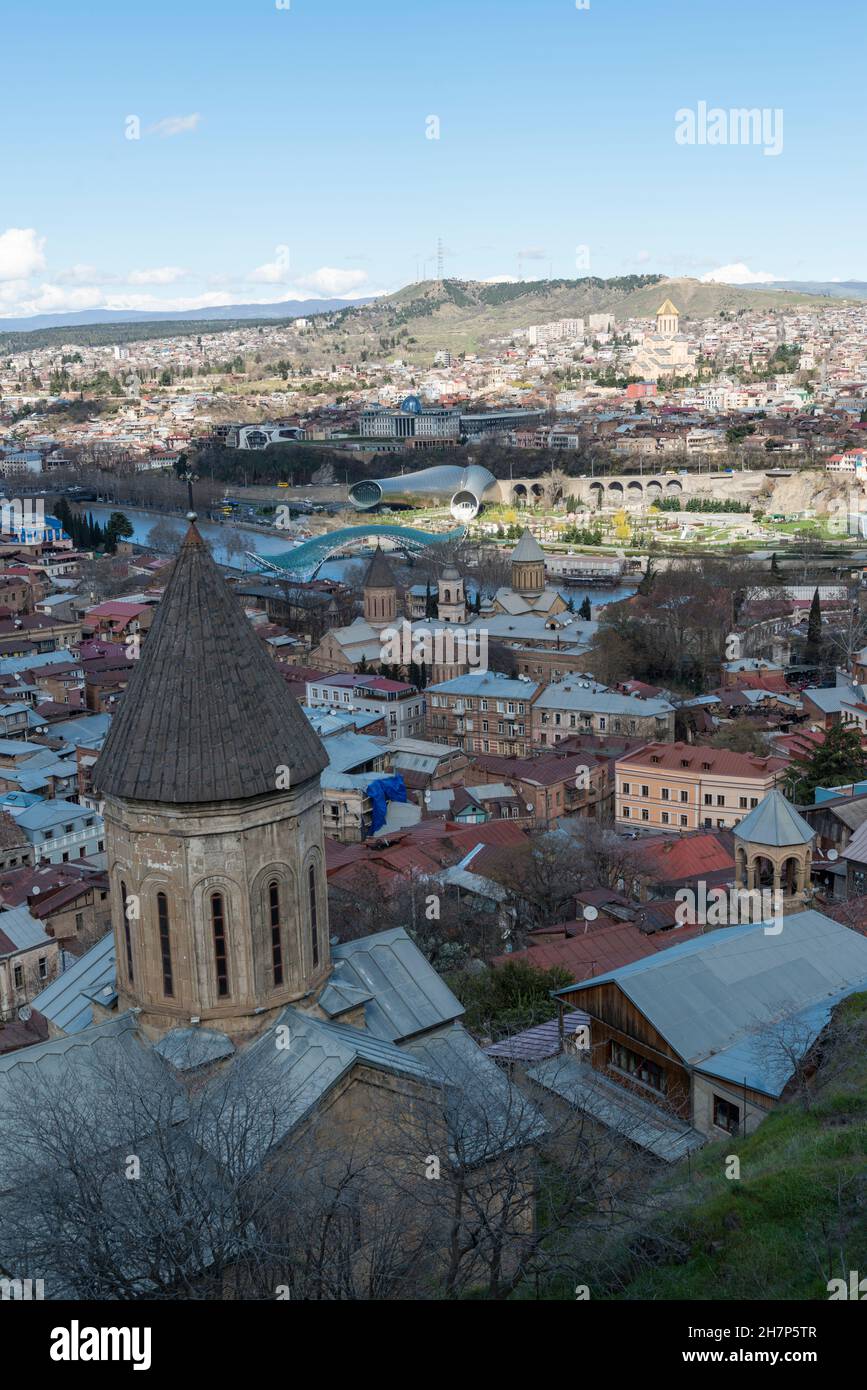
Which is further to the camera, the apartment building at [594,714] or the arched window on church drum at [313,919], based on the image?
the apartment building at [594,714]

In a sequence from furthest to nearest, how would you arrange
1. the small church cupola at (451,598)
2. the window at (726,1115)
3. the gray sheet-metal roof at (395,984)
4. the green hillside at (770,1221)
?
the small church cupola at (451,598) < the window at (726,1115) < the gray sheet-metal roof at (395,984) < the green hillside at (770,1221)

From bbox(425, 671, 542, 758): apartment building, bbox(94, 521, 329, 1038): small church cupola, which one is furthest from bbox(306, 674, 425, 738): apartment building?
bbox(94, 521, 329, 1038): small church cupola

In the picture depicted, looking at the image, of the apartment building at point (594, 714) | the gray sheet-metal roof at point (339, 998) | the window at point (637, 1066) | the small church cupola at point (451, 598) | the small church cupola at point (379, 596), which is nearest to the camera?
the gray sheet-metal roof at point (339, 998)

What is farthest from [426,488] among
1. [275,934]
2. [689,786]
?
[275,934]

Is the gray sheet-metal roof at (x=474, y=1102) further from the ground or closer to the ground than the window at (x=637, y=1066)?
further from the ground

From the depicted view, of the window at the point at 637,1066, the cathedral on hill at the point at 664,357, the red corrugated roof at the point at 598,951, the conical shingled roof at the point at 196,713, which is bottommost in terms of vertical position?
the red corrugated roof at the point at 598,951

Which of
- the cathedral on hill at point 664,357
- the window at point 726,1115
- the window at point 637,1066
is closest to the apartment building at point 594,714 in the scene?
the window at point 637,1066

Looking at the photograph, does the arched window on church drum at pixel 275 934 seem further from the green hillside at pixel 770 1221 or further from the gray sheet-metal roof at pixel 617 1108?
the green hillside at pixel 770 1221
